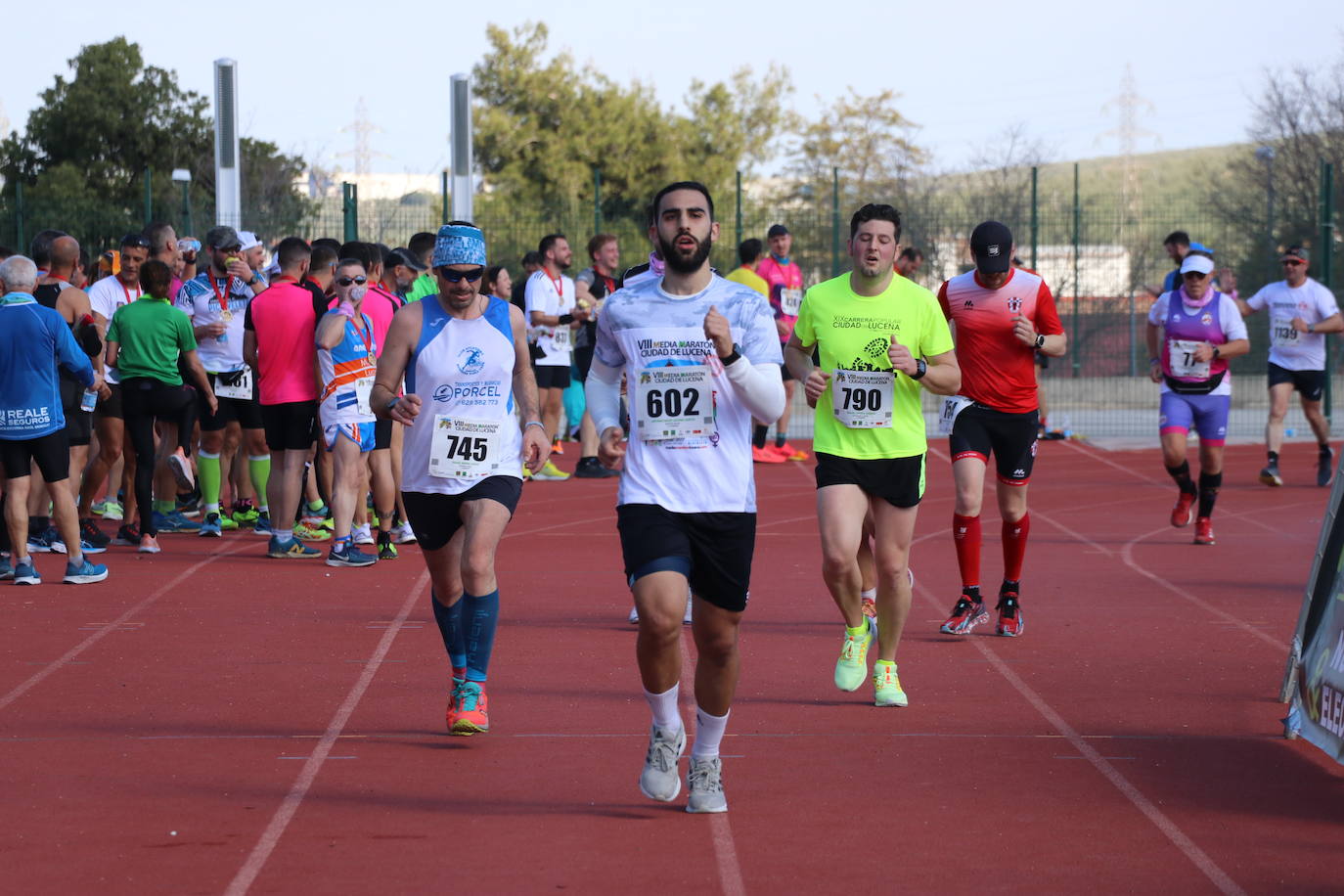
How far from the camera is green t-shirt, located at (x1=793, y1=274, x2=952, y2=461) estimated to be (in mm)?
7359

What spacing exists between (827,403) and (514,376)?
1.39 m

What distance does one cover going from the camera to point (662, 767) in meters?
5.62

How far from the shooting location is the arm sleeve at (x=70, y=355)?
10.4 m

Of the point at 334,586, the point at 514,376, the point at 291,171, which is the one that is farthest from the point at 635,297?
the point at 291,171

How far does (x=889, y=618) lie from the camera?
24.3 ft

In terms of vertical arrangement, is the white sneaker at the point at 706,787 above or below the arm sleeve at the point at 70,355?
below

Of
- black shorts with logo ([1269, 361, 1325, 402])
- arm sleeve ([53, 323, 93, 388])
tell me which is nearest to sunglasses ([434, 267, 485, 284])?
arm sleeve ([53, 323, 93, 388])

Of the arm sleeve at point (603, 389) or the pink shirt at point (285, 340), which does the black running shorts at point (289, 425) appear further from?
the arm sleeve at point (603, 389)

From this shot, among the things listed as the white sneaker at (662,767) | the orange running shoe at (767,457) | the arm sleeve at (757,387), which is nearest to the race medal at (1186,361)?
the orange running shoe at (767,457)

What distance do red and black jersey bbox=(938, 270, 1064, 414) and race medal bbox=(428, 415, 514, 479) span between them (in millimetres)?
3236

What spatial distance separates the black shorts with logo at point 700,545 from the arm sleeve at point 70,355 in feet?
19.8

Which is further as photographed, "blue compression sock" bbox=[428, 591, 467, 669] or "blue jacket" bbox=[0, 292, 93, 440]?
"blue jacket" bbox=[0, 292, 93, 440]

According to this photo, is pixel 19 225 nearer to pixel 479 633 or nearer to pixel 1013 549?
pixel 1013 549

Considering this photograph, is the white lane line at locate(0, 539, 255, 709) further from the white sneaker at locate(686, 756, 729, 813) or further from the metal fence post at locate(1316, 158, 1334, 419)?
the metal fence post at locate(1316, 158, 1334, 419)
